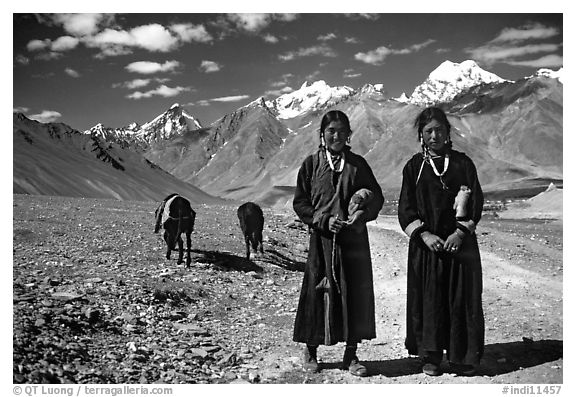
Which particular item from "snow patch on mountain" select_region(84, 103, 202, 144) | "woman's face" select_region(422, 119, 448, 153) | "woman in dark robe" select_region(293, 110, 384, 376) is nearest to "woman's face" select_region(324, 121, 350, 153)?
"woman in dark robe" select_region(293, 110, 384, 376)

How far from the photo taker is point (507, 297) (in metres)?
8.37

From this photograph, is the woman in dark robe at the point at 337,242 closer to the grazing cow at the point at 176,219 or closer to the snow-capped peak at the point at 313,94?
Result: the grazing cow at the point at 176,219

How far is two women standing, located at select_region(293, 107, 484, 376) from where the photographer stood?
4977 mm

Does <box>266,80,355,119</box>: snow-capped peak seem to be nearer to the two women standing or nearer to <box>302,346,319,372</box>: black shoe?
the two women standing

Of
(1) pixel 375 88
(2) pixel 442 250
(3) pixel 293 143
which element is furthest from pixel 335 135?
(3) pixel 293 143

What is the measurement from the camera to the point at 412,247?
5.20 metres

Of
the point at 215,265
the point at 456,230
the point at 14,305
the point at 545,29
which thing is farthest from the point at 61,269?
the point at 545,29

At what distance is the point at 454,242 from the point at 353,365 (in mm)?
1653

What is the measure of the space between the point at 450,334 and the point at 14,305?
518cm

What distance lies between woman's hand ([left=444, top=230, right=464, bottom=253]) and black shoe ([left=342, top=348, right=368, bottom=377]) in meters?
1.46

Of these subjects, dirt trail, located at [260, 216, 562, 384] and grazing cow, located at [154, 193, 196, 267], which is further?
grazing cow, located at [154, 193, 196, 267]

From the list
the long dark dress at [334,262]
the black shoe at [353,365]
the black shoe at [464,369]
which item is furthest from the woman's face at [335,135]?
the black shoe at [464,369]

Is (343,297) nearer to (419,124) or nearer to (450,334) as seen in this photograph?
(450,334)

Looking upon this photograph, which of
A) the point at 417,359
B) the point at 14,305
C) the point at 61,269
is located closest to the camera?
the point at 417,359
